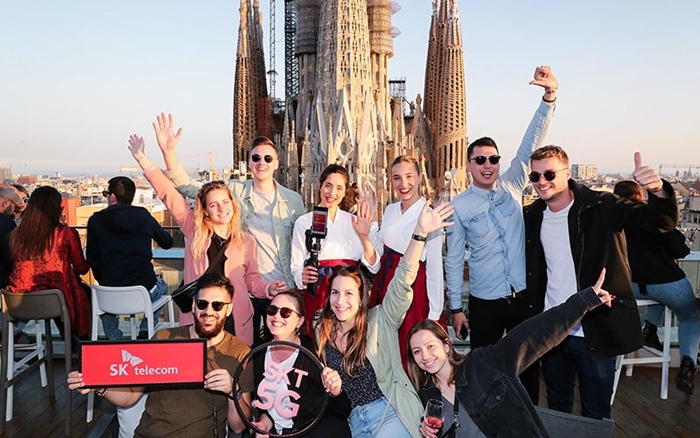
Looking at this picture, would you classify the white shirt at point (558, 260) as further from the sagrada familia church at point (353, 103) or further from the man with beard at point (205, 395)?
the sagrada familia church at point (353, 103)

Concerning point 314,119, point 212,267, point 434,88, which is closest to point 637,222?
point 212,267

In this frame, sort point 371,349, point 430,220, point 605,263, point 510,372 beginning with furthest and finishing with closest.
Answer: point 605,263, point 430,220, point 371,349, point 510,372

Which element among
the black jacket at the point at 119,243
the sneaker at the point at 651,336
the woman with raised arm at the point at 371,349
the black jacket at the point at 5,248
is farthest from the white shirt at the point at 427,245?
the black jacket at the point at 5,248

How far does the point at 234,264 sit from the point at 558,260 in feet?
6.40

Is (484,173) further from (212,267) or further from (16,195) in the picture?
(16,195)

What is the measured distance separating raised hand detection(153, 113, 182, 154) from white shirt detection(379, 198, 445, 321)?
1.57 m

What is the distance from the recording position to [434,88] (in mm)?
34219

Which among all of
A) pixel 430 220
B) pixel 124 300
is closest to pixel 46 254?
pixel 124 300

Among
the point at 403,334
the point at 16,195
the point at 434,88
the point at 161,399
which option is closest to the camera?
the point at 161,399

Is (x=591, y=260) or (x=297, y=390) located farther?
(x=591, y=260)

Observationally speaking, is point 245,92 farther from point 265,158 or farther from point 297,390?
point 297,390

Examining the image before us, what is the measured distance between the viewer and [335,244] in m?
3.16

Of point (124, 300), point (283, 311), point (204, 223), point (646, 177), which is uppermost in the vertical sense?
point (646, 177)

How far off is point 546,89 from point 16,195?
434 centimetres
